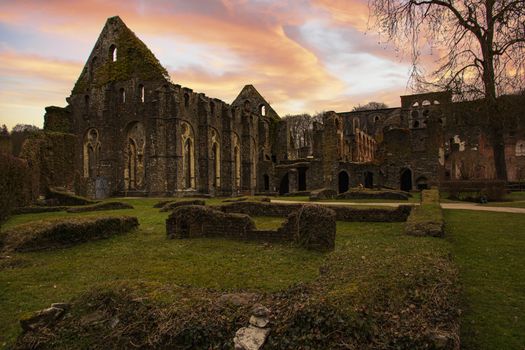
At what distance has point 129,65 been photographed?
3203 cm

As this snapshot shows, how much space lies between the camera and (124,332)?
4035 millimetres

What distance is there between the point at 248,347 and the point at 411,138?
33995 mm

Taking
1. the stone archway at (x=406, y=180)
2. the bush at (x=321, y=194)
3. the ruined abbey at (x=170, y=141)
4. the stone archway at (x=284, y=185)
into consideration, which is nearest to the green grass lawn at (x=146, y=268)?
the bush at (x=321, y=194)

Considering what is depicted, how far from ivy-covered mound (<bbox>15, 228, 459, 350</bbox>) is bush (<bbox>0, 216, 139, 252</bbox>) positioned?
5777 millimetres

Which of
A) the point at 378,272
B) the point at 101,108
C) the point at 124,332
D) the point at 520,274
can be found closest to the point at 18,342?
the point at 124,332

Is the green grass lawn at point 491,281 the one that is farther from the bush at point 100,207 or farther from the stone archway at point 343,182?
the stone archway at point 343,182

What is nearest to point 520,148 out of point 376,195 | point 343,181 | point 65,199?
point 343,181

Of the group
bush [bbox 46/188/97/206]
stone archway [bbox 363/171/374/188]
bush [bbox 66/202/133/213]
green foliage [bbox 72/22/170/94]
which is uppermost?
green foliage [bbox 72/22/170/94]

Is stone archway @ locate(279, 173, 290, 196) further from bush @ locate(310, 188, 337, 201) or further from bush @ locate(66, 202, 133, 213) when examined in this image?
bush @ locate(66, 202, 133, 213)

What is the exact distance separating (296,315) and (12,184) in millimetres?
13726

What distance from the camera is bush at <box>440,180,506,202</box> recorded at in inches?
797

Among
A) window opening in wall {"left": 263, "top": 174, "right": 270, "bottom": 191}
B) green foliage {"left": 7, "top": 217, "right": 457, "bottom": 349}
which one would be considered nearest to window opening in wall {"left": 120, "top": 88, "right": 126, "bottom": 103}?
window opening in wall {"left": 263, "top": 174, "right": 270, "bottom": 191}

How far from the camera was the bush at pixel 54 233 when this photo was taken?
30.4 feet

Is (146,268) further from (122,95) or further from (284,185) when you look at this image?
(284,185)
